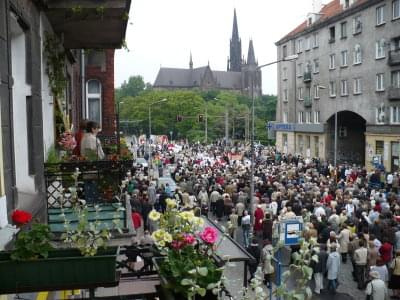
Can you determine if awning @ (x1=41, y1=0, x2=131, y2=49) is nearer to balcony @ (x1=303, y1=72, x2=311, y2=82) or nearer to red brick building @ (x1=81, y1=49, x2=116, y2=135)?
red brick building @ (x1=81, y1=49, x2=116, y2=135)

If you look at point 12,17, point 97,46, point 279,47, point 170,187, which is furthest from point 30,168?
point 279,47

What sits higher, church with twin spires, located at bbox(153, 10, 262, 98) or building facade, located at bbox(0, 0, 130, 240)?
church with twin spires, located at bbox(153, 10, 262, 98)

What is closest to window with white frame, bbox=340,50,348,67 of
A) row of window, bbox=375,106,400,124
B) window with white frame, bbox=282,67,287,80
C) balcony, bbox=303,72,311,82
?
balcony, bbox=303,72,311,82

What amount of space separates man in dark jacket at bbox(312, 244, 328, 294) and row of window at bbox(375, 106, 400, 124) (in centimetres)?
2665

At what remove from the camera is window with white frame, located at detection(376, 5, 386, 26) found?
39.0 metres

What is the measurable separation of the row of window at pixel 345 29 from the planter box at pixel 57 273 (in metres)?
37.5

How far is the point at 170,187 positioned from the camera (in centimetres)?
2473

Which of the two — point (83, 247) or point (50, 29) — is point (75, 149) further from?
point (83, 247)

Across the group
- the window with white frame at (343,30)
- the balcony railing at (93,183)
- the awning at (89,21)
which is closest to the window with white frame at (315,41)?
the window with white frame at (343,30)

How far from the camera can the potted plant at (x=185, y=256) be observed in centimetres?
328

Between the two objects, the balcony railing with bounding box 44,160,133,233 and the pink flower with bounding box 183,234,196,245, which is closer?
the pink flower with bounding box 183,234,196,245

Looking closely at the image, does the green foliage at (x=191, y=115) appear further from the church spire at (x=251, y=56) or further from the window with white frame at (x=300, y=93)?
the church spire at (x=251, y=56)

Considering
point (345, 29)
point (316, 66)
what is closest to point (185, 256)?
point (345, 29)

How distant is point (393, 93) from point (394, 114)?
Answer: 1538mm
